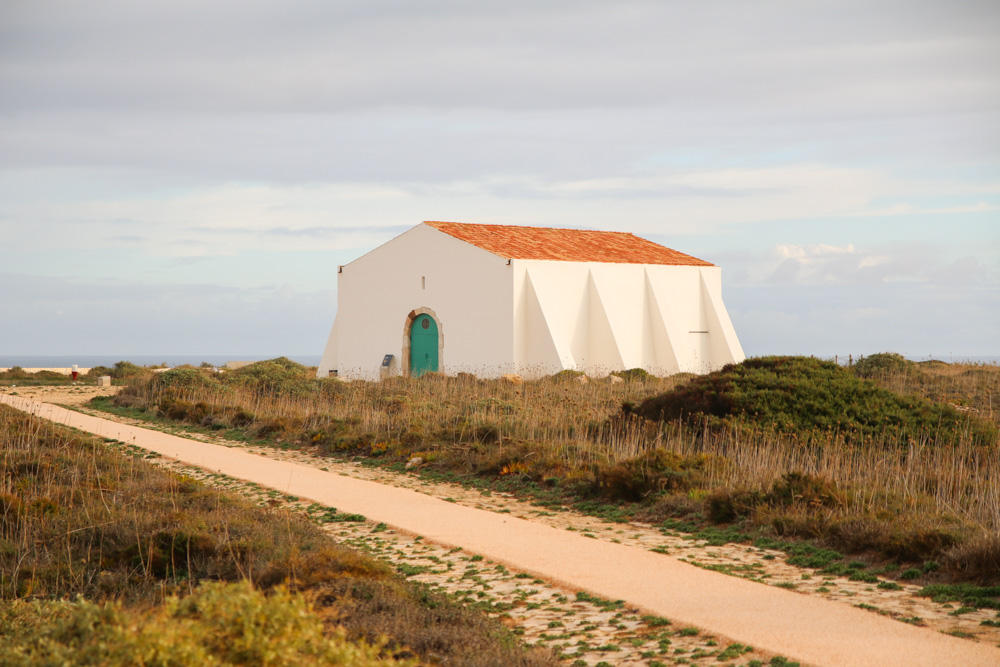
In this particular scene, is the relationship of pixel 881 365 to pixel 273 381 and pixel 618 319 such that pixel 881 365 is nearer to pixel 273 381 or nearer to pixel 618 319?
pixel 618 319

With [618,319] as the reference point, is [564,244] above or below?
above

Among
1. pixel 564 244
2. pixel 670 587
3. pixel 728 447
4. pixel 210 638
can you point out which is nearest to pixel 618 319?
pixel 564 244

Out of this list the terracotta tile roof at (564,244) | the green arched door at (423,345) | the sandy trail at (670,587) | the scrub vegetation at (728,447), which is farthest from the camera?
the terracotta tile roof at (564,244)

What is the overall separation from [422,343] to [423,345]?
0.08 meters

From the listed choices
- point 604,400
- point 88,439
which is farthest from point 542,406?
point 88,439

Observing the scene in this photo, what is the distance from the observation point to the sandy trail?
16.5ft

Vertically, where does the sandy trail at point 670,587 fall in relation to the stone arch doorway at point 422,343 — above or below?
below

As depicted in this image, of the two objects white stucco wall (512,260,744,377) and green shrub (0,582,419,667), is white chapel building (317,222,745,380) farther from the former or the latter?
green shrub (0,582,419,667)

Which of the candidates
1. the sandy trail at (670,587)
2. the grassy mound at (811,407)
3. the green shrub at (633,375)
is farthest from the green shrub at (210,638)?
the green shrub at (633,375)

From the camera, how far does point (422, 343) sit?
28.9 metres

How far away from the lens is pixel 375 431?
15391 millimetres

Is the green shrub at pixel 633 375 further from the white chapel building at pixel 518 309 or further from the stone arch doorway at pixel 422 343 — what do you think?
the stone arch doorway at pixel 422 343

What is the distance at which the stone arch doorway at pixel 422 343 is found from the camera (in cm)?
2820

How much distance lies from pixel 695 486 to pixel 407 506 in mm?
3394
